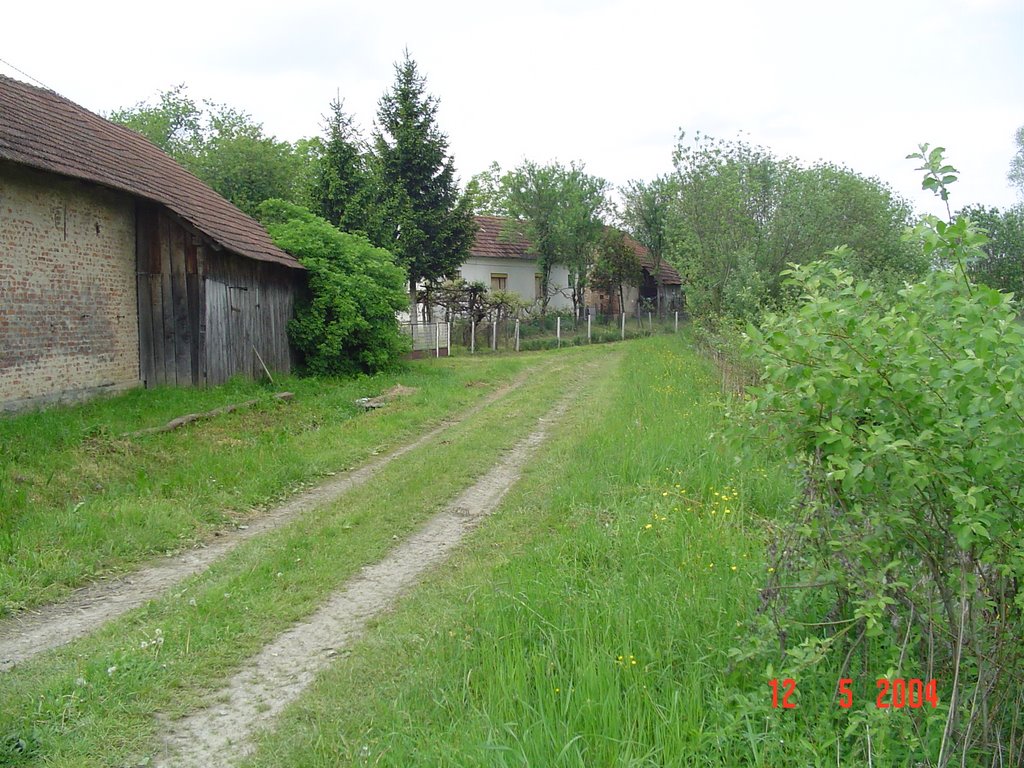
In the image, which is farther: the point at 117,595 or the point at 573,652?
the point at 117,595

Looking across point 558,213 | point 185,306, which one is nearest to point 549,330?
point 558,213

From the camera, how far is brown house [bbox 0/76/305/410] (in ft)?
34.0

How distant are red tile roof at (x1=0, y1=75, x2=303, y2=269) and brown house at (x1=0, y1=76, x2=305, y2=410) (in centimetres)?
4

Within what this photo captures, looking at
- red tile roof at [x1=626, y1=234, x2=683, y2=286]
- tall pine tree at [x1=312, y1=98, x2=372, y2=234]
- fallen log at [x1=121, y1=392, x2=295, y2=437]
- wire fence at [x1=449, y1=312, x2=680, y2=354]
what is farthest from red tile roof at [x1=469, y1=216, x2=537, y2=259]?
fallen log at [x1=121, y1=392, x2=295, y2=437]

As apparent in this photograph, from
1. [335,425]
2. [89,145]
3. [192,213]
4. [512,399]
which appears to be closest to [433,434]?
[335,425]

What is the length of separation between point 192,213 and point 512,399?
698 centimetres

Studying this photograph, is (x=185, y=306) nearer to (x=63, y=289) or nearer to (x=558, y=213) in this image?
(x=63, y=289)

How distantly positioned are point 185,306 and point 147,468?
18.7 feet

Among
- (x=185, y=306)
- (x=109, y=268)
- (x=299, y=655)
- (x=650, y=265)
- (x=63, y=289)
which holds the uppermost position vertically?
(x=650, y=265)

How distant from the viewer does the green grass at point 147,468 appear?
621 centimetres

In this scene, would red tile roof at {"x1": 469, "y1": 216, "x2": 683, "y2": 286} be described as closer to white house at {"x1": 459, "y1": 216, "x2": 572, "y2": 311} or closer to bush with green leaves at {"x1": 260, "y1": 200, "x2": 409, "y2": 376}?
white house at {"x1": 459, "y1": 216, "x2": 572, "y2": 311}

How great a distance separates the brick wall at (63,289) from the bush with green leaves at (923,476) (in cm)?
1048

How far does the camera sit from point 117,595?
5613 millimetres
